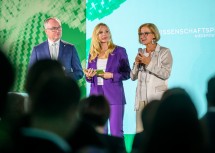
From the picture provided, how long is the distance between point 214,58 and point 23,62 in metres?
3.04

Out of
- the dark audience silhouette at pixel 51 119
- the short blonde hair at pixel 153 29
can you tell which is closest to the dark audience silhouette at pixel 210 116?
the dark audience silhouette at pixel 51 119

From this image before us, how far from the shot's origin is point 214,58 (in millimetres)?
6957

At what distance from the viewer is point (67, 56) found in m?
7.28

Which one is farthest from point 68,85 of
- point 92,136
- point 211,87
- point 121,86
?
point 121,86

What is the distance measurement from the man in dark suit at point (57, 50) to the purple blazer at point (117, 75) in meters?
0.51

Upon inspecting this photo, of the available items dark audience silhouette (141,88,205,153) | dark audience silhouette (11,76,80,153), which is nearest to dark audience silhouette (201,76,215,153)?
dark audience silhouette (141,88,205,153)

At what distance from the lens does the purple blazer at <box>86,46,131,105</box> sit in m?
7.08

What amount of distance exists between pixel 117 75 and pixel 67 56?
85 centimetres

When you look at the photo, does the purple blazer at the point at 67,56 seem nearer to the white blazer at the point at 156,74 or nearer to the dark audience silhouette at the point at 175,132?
the white blazer at the point at 156,74

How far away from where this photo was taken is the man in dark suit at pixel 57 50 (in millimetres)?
7250

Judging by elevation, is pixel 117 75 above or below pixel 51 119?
above

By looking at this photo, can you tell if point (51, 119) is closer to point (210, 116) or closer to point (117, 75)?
point (210, 116)

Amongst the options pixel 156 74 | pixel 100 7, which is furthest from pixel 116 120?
pixel 100 7

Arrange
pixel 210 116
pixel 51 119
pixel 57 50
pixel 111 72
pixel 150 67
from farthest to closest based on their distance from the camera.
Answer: pixel 57 50, pixel 111 72, pixel 150 67, pixel 210 116, pixel 51 119
